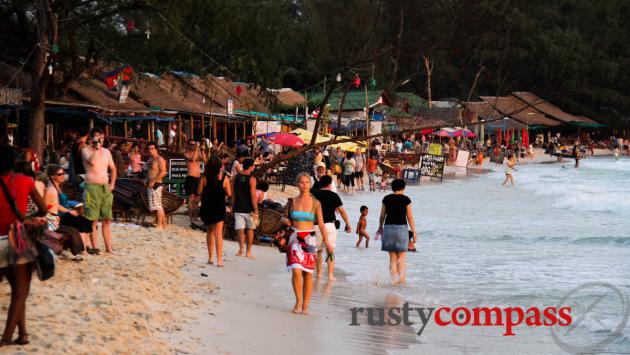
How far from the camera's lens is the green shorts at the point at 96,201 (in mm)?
9992

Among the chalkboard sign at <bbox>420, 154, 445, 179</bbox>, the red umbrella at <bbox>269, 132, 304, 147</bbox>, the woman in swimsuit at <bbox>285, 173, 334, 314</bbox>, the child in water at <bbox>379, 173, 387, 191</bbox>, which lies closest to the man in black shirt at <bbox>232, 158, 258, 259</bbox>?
the woman in swimsuit at <bbox>285, 173, 334, 314</bbox>

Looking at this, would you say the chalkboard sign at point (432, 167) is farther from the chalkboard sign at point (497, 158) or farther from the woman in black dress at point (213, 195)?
the woman in black dress at point (213, 195)

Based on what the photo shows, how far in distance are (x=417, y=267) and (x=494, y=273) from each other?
120 centimetres

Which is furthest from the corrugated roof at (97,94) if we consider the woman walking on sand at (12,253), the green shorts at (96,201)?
the woman walking on sand at (12,253)

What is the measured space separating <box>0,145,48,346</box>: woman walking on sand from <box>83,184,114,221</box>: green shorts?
3856mm

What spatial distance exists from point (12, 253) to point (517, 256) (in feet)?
36.1

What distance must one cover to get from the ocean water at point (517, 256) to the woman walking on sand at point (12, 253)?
4.24m

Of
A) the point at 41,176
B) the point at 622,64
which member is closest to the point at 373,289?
the point at 41,176

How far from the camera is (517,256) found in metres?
15.3

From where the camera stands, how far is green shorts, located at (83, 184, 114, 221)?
9992 mm

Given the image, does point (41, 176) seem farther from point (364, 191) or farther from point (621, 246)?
point (364, 191)

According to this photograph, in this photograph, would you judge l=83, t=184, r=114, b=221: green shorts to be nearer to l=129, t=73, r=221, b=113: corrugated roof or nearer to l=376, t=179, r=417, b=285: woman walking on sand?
l=376, t=179, r=417, b=285: woman walking on sand

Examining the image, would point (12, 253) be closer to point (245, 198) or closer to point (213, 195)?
point (213, 195)

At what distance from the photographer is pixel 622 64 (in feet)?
267
